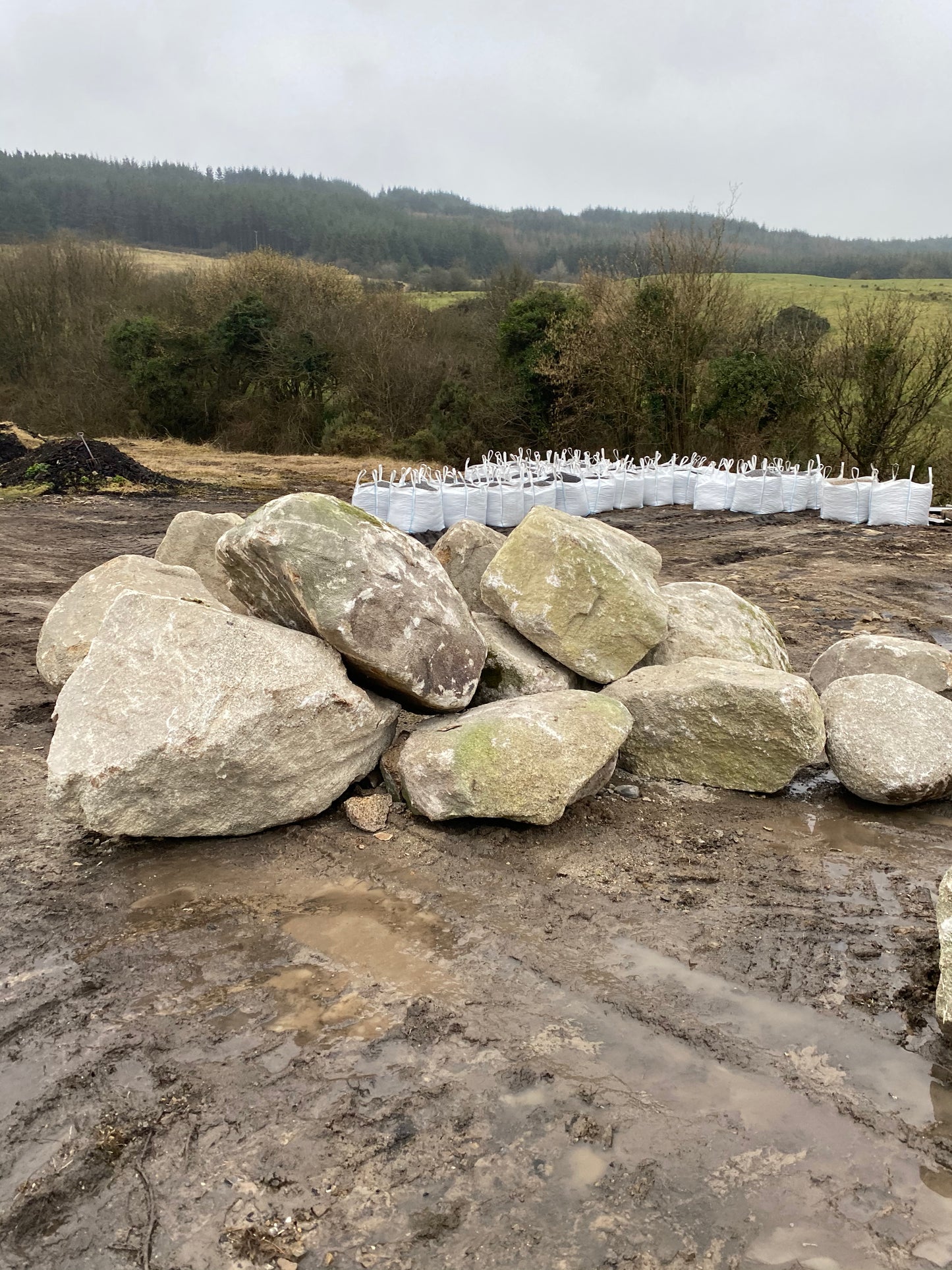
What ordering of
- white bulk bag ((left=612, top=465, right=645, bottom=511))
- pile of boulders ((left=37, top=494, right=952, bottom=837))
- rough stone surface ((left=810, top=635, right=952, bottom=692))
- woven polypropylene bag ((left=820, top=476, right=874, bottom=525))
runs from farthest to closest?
white bulk bag ((left=612, top=465, right=645, bottom=511))
woven polypropylene bag ((left=820, top=476, right=874, bottom=525))
rough stone surface ((left=810, top=635, right=952, bottom=692))
pile of boulders ((left=37, top=494, right=952, bottom=837))

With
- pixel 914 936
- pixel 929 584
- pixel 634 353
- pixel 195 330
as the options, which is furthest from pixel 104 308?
pixel 914 936

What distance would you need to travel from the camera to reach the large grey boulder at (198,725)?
4.27 metres

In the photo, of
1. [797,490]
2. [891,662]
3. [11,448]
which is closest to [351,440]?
[11,448]

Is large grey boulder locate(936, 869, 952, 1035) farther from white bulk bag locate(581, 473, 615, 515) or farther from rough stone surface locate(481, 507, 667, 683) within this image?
white bulk bag locate(581, 473, 615, 515)

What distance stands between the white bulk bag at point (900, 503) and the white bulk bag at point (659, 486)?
381 cm

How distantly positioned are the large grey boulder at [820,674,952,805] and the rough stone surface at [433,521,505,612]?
107 inches

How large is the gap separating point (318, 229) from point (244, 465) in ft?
179

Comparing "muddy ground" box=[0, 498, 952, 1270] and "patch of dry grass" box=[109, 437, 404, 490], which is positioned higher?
"muddy ground" box=[0, 498, 952, 1270]

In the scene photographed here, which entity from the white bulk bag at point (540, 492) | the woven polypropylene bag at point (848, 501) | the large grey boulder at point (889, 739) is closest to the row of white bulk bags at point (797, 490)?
the woven polypropylene bag at point (848, 501)

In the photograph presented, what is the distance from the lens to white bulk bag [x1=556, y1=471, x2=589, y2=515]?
52.7ft

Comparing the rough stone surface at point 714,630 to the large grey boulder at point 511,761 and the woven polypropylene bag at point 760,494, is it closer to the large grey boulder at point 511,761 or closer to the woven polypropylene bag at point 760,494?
the large grey boulder at point 511,761

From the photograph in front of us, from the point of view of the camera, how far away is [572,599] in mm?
5664

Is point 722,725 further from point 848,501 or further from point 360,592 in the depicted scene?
point 848,501

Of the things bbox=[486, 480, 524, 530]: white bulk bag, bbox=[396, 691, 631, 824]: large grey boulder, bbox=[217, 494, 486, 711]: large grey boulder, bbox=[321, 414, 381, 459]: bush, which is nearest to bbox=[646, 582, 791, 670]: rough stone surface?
bbox=[396, 691, 631, 824]: large grey boulder
